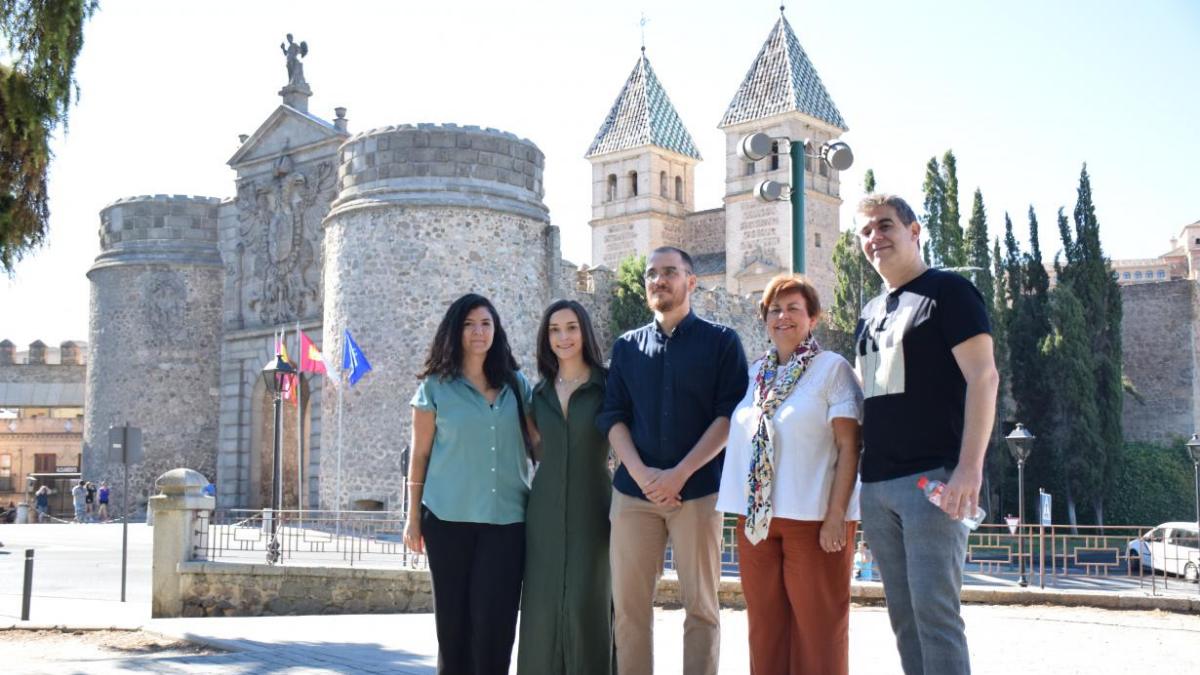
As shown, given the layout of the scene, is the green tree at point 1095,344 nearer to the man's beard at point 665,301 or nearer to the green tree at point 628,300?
the green tree at point 628,300

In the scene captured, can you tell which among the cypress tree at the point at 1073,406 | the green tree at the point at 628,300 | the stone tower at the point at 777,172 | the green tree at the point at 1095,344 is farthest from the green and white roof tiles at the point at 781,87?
the green tree at the point at 628,300

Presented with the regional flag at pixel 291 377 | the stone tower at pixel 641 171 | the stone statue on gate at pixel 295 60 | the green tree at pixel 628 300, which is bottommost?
the regional flag at pixel 291 377

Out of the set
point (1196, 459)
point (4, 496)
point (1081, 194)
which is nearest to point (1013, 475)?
point (1081, 194)

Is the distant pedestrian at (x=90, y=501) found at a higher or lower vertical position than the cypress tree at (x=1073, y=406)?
lower

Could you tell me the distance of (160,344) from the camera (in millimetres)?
27969

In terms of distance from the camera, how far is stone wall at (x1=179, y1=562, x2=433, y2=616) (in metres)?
13.2

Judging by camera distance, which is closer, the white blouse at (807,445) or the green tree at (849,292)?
the white blouse at (807,445)

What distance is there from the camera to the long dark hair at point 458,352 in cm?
561

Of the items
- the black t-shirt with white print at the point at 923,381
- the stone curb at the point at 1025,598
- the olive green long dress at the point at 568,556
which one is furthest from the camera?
the stone curb at the point at 1025,598

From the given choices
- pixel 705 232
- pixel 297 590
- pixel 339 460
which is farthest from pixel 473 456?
pixel 705 232

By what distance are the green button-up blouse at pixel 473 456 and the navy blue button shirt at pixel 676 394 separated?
44 centimetres

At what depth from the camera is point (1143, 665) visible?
23.9ft

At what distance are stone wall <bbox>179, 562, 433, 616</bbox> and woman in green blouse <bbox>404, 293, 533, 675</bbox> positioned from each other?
7841 millimetres

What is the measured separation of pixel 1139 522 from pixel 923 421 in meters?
33.7
